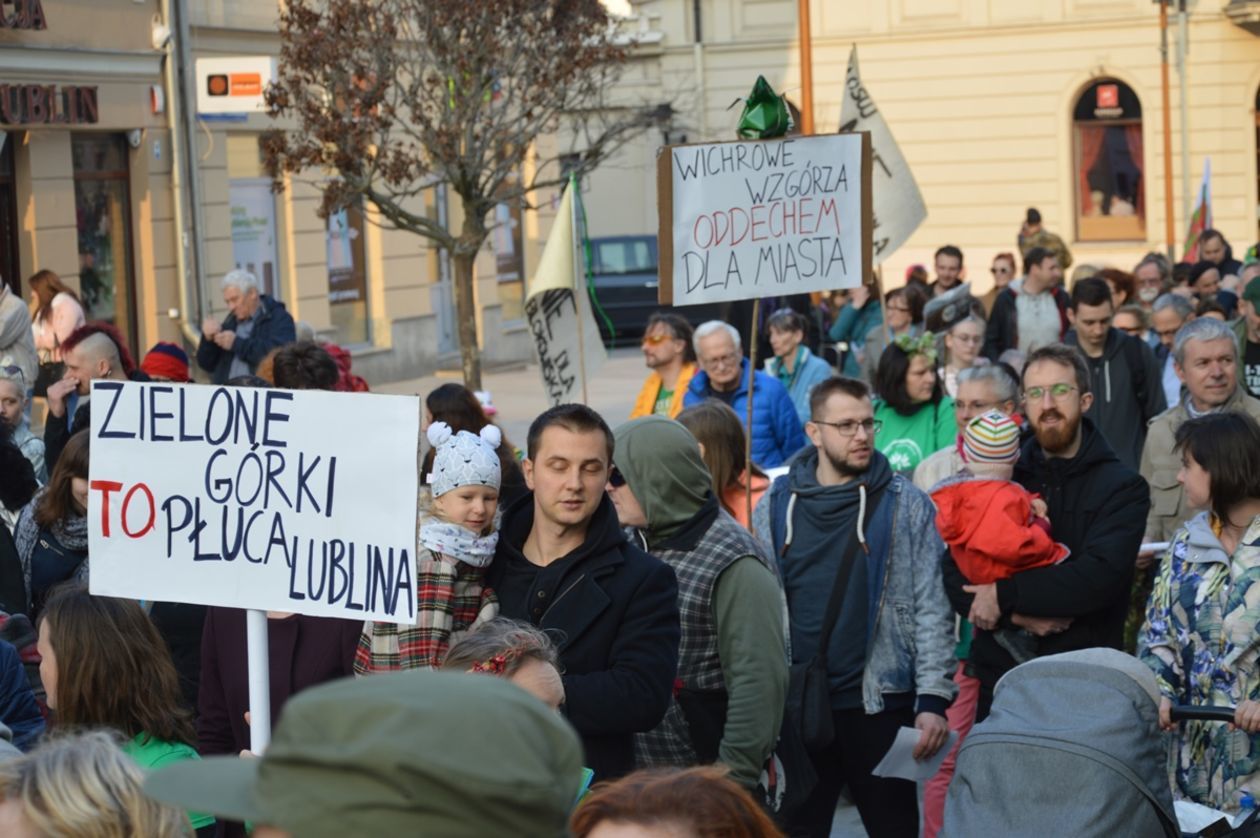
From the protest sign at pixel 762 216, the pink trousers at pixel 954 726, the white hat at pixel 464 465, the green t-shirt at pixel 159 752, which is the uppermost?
the protest sign at pixel 762 216

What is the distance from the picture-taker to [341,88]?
52.9ft

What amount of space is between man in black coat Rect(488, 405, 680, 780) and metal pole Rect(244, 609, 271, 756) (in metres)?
0.61

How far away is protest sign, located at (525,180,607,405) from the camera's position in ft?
33.3

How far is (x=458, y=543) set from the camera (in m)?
4.64

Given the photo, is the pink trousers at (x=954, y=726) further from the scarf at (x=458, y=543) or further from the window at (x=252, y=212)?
the window at (x=252, y=212)

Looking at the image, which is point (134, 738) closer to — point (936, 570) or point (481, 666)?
point (481, 666)

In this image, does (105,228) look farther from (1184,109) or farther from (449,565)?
(1184,109)

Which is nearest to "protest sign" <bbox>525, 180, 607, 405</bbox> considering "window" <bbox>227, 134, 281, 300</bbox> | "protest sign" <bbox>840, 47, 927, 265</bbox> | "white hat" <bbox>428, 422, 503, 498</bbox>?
"protest sign" <bbox>840, 47, 927, 265</bbox>

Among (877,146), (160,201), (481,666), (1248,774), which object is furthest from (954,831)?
(160,201)

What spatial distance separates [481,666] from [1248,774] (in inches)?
93.0

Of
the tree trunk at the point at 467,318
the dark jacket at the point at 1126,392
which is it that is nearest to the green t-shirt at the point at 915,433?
the dark jacket at the point at 1126,392

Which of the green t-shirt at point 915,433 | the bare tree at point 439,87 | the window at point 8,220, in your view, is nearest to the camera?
the green t-shirt at point 915,433

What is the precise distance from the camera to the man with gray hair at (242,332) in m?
11.8

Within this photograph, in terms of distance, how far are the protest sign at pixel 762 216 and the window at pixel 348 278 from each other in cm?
1616
